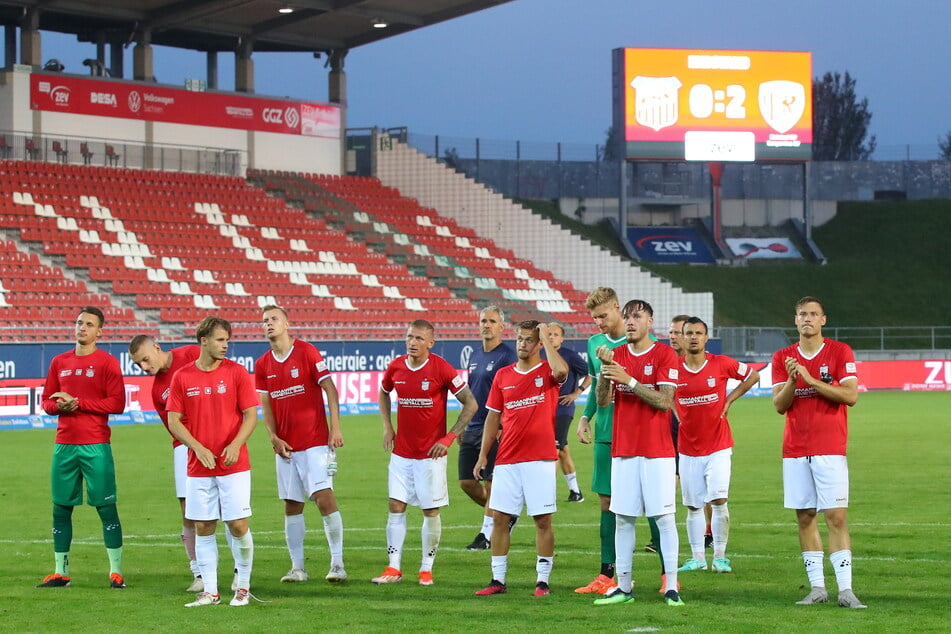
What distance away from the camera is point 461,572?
39.9ft

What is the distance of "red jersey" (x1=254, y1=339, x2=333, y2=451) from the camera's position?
11.7 meters

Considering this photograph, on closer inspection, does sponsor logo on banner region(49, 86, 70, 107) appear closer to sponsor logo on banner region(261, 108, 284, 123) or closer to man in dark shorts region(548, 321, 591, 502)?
sponsor logo on banner region(261, 108, 284, 123)

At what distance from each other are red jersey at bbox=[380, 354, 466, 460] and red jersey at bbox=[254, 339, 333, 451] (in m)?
0.62

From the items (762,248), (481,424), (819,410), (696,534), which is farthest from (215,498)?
(762,248)

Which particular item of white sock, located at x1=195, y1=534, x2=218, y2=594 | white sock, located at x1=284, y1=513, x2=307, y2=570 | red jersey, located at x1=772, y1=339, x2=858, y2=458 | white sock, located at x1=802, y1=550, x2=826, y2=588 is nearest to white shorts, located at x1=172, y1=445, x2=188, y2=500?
white sock, located at x1=284, y1=513, x2=307, y2=570

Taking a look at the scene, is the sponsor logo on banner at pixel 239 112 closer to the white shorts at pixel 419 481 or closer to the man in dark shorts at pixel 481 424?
the man in dark shorts at pixel 481 424

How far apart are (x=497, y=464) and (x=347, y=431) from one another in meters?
18.7

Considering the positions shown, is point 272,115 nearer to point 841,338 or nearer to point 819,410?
point 841,338

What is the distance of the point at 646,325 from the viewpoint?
33.9 ft

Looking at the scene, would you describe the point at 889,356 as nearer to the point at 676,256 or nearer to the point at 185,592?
the point at 676,256

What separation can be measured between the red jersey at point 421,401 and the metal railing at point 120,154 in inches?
1310

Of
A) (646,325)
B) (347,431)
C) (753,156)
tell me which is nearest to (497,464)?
(646,325)

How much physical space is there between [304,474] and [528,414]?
208 cm

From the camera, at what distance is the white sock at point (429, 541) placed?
11594 millimetres
